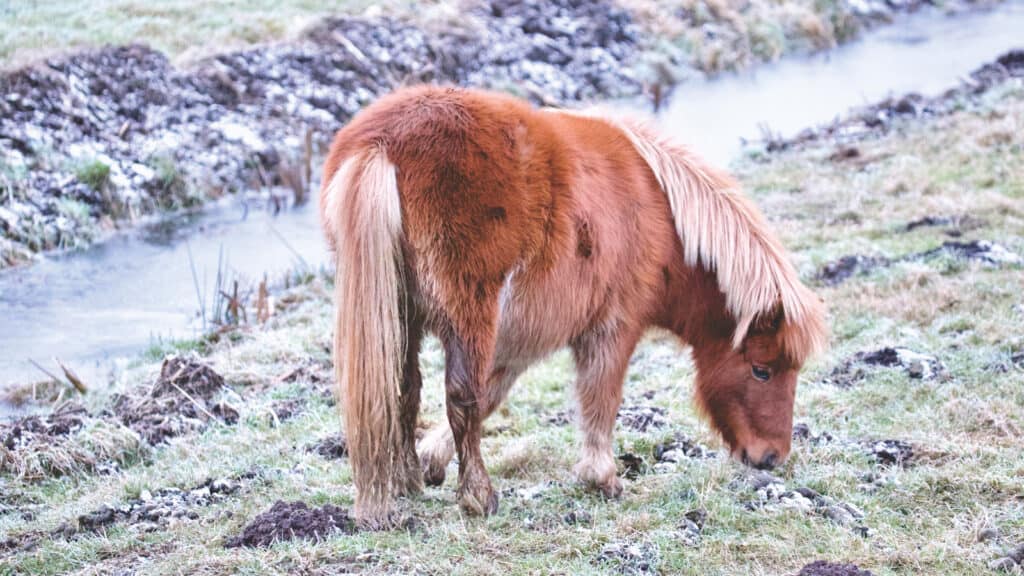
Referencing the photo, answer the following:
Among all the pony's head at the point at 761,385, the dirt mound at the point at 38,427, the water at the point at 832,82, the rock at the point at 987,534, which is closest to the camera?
the rock at the point at 987,534

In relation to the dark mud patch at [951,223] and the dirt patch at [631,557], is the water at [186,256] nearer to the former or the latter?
the dirt patch at [631,557]

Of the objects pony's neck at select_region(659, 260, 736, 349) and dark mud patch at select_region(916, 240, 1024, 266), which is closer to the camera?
pony's neck at select_region(659, 260, 736, 349)

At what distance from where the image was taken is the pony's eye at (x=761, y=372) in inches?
197

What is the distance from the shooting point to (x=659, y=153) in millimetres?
5027

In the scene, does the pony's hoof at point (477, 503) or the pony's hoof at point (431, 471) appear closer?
the pony's hoof at point (477, 503)

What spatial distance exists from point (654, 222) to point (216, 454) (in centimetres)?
256

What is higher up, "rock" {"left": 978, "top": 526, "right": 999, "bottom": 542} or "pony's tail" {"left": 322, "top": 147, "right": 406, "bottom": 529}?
"pony's tail" {"left": 322, "top": 147, "right": 406, "bottom": 529}

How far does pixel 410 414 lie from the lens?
4598 mm

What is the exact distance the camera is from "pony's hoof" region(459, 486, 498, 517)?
4441 millimetres

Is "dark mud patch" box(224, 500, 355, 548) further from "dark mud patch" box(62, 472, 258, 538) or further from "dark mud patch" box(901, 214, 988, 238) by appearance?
"dark mud patch" box(901, 214, 988, 238)

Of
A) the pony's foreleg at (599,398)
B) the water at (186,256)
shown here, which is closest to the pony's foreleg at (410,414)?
the pony's foreleg at (599,398)

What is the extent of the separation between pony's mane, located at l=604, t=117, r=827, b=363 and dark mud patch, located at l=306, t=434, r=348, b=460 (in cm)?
202

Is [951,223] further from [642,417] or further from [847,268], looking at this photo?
[642,417]

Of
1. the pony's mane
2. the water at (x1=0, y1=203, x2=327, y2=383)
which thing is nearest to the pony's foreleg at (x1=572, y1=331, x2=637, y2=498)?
the pony's mane
